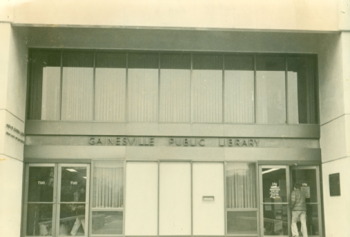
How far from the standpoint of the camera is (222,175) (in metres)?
13.9

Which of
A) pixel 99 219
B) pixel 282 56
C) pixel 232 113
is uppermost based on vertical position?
pixel 282 56

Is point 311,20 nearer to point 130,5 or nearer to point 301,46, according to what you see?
point 301,46

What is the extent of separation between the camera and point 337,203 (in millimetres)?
12719

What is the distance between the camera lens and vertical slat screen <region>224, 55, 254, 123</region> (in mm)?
14445

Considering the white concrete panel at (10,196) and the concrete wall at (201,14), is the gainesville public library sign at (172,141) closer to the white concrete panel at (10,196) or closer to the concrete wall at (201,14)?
the white concrete panel at (10,196)

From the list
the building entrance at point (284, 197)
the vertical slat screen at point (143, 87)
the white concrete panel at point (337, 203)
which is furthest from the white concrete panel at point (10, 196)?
the white concrete panel at point (337, 203)

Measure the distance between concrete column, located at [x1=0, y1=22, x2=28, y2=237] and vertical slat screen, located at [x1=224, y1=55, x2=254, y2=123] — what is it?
22.5 feet

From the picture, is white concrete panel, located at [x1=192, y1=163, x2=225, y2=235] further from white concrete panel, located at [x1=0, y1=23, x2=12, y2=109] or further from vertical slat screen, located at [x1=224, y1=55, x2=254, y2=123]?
white concrete panel, located at [x1=0, y1=23, x2=12, y2=109]

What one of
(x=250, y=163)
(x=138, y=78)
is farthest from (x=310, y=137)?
(x=138, y=78)

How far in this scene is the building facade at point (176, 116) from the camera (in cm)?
1272

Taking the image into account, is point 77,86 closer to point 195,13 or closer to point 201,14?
point 195,13

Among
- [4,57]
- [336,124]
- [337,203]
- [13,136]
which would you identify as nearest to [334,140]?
[336,124]

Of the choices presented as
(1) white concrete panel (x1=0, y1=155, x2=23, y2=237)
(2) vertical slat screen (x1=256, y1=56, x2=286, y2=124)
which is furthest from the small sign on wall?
(1) white concrete panel (x1=0, y1=155, x2=23, y2=237)

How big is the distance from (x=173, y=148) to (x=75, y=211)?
12.5ft
